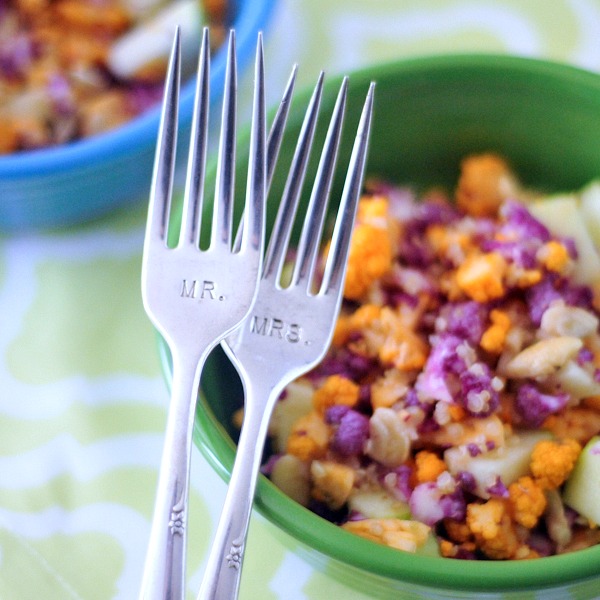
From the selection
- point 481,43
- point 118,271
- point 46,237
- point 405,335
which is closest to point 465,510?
point 405,335

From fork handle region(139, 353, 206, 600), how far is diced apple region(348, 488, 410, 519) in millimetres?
202

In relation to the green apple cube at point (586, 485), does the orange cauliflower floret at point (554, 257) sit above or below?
above

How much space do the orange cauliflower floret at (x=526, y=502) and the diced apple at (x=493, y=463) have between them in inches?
0.6

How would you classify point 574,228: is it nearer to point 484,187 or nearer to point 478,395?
point 484,187

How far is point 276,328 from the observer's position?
840 mm

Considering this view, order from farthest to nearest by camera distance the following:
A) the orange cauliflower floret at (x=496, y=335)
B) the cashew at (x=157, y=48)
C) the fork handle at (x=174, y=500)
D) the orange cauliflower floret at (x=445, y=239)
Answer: the cashew at (x=157, y=48)
the orange cauliflower floret at (x=445, y=239)
the orange cauliflower floret at (x=496, y=335)
the fork handle at (x=174, y=500)

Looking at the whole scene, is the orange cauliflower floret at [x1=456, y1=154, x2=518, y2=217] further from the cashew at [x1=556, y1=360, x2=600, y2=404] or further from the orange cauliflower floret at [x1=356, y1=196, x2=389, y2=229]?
the cashew at [x1=556, y1=360, x2=600, y2=404]

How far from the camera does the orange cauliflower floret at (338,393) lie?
900 mm

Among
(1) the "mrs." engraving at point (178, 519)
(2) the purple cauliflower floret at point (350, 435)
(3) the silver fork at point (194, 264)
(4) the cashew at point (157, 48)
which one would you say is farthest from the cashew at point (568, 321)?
(4) the cashew at point (157, 48)

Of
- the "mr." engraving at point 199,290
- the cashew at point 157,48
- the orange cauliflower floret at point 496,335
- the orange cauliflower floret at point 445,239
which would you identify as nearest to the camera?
the "mr." engraving at point 199,290

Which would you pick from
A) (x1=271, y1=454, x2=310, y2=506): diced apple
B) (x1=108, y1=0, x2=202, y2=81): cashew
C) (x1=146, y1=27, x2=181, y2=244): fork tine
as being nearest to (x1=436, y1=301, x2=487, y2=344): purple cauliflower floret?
(x1=271, y1=454, x2=310, y2=506): diced apple

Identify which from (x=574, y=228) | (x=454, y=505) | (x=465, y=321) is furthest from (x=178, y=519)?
(x=574, y=228)

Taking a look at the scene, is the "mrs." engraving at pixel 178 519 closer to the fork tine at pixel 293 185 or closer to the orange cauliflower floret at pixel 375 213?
the fork tine at pixel 293 185

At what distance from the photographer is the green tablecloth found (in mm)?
941
